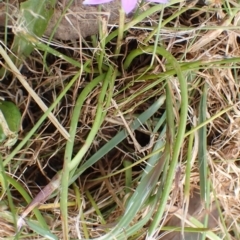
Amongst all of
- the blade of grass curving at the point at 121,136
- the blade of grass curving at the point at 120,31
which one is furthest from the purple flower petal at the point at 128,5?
the blade of grass curving at the point at 121,136

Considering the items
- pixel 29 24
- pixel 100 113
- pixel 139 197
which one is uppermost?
pixel 29 24

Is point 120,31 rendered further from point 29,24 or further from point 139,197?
point 139,197

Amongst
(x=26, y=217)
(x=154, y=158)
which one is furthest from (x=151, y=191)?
(x=26, y=217)

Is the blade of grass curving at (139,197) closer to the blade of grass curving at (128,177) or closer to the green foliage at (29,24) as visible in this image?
the blade of grass curving at (128,177)

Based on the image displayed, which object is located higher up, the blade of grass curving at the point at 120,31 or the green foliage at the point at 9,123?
the blade of grass curving at the point at 120,31

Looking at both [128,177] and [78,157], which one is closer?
[78,157]

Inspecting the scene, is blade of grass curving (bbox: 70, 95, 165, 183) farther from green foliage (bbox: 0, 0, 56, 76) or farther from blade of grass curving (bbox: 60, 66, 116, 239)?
green foliage (bbox: 0, 0, 56, 76)

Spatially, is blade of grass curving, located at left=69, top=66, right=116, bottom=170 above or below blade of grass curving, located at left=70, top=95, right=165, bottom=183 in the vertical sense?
above

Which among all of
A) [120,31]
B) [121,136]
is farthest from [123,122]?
[120,31]

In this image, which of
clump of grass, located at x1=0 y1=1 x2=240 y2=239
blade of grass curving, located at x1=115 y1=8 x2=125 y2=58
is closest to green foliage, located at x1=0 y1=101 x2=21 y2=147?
clump of grass, located at x1=0 y1=1 x2=240 y2=239
